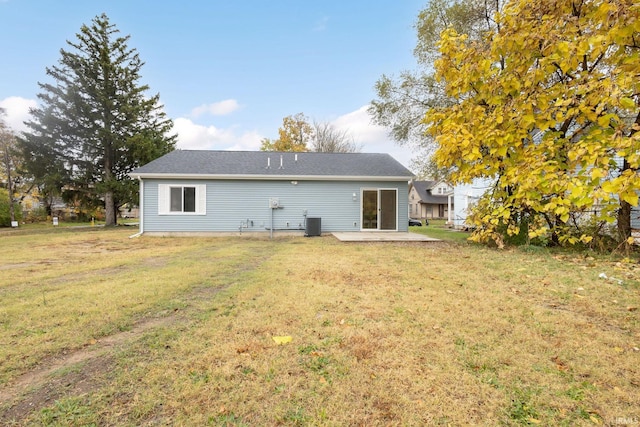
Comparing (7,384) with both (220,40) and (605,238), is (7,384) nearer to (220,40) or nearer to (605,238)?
(605,238)

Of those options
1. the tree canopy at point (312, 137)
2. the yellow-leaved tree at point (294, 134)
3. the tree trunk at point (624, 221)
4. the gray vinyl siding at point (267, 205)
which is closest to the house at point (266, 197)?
the gray vinyl siding at point (267, 205)

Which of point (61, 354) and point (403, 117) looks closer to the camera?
point (61, 354)

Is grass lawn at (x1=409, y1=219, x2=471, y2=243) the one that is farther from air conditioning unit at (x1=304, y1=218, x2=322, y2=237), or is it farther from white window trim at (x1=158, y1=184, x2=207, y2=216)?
white window trim at (x1=158, y1=184, x2=207, y2=216)

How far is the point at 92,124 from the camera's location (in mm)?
17531

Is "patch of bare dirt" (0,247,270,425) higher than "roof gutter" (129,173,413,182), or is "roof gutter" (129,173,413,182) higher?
"roof gutter" (129,173,413,182)

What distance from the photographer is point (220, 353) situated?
2420 mm

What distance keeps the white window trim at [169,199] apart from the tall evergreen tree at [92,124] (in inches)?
304

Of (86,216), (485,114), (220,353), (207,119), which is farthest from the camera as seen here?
(86,216)

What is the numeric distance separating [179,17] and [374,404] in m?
15.5

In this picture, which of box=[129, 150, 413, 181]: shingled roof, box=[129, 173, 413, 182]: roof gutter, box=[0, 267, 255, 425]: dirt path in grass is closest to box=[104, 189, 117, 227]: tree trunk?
box=[129, 150, 413, 181]: shingled roof

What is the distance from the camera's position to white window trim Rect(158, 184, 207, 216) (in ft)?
37.7

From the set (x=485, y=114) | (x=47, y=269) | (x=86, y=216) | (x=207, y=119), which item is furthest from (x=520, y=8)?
(x=86, y=216)

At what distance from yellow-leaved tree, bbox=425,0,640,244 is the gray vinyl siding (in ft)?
16.0

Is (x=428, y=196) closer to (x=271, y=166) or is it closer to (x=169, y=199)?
(x=271, y=166)
